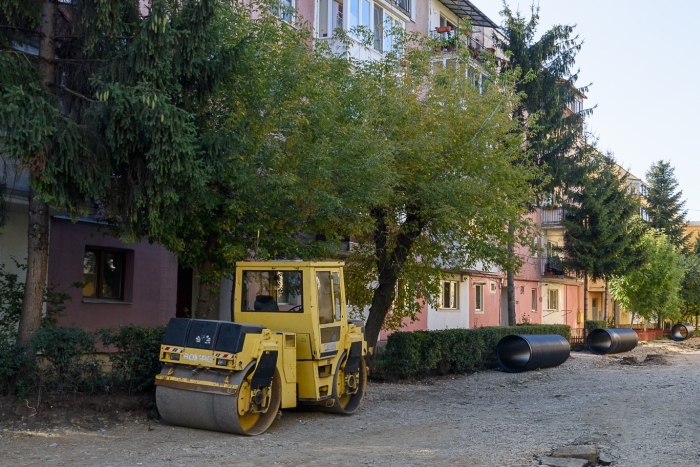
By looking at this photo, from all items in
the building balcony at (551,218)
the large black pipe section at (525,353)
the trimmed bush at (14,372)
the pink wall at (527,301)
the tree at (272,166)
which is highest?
the building balcony at (551,218)

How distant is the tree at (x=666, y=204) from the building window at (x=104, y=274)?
43.9 m

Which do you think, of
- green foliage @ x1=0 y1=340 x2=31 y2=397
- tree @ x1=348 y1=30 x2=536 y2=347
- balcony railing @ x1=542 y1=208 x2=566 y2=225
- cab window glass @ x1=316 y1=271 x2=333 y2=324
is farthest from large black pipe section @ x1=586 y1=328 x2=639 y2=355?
green foliage @ x1=0 y1=340 x2=31 y2=397

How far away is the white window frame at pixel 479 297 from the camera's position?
38031 mm

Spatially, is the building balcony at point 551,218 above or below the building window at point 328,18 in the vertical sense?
below

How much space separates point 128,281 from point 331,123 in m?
7.30

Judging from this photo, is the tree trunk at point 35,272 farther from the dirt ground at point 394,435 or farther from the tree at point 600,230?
the tree at point 600,230

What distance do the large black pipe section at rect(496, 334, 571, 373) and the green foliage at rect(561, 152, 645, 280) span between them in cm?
1443

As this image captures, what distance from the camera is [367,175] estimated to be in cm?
1482

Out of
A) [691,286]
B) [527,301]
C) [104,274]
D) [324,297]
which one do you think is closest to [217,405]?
[324,297]

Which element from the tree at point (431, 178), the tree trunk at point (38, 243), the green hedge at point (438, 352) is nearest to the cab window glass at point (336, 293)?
the tree at point (431, 178)

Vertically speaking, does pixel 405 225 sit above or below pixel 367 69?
below

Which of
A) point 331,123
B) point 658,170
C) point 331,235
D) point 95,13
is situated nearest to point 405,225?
point 331,235

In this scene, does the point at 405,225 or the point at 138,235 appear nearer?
the point at 138,235

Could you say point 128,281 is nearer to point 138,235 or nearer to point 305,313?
point 138,235
